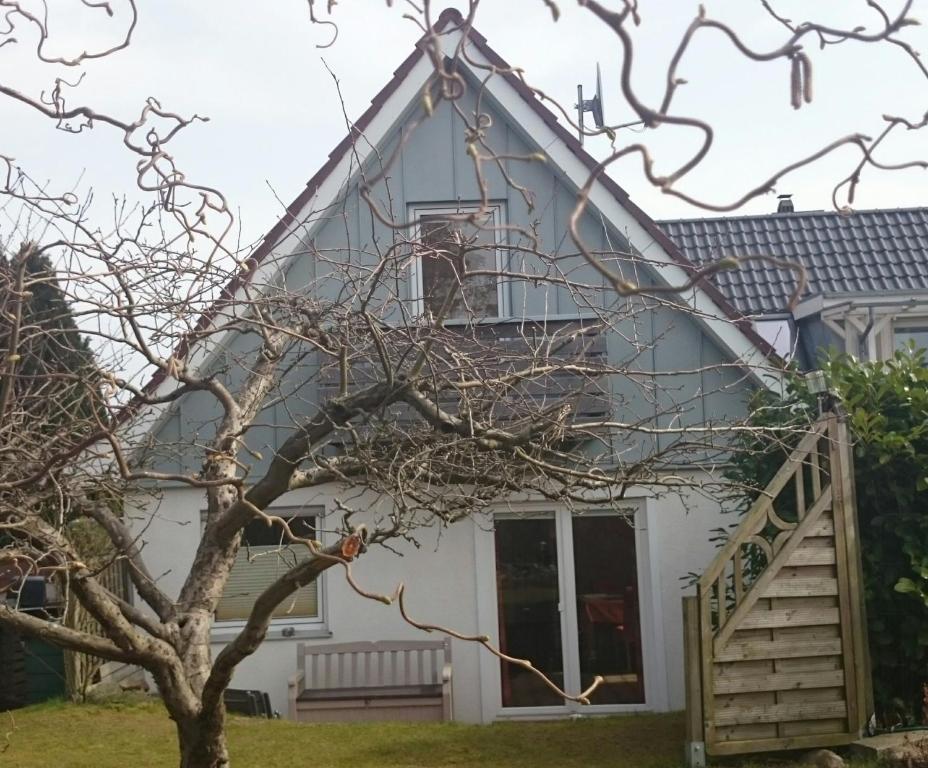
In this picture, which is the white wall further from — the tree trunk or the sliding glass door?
the tree trunk

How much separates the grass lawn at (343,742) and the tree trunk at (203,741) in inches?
125

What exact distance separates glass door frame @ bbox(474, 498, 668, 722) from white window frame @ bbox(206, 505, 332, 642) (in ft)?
5.00

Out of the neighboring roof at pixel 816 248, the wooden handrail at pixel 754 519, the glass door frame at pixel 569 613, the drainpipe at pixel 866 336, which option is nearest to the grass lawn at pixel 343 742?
the glass door frame at pixel 569 613

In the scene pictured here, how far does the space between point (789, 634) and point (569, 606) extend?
3.68m

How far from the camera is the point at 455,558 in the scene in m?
11.8

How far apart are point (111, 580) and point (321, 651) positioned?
220cm

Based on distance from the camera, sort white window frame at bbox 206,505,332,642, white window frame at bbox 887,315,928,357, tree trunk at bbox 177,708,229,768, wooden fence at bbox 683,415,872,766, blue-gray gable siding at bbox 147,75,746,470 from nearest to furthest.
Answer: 1. tree trunk at bbox 177,708,229,768
2. wooden fence at bbox 683,415,872,766
3. blue-gray gable siding at bbox 147,75,746,470
4. white window frame at bbox 206,505,332,642
5. white window frame at bbox 887,315,928,357

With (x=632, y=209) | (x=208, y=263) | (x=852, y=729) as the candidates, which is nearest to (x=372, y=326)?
(x=208, y=263)

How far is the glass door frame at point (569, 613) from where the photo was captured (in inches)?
454

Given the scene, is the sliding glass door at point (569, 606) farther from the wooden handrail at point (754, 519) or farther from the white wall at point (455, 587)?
the wooden handrail at point (754, 519)

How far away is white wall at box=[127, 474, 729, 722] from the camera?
11562 mm

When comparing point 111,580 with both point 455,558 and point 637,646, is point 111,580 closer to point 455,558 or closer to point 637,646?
point 455,558

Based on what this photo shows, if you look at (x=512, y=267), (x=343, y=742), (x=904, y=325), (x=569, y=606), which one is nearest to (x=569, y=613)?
(x=569, y=606)

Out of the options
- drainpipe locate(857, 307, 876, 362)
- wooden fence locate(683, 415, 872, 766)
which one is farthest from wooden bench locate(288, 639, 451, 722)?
drainpipe locate(857, 307, 876, 362)
